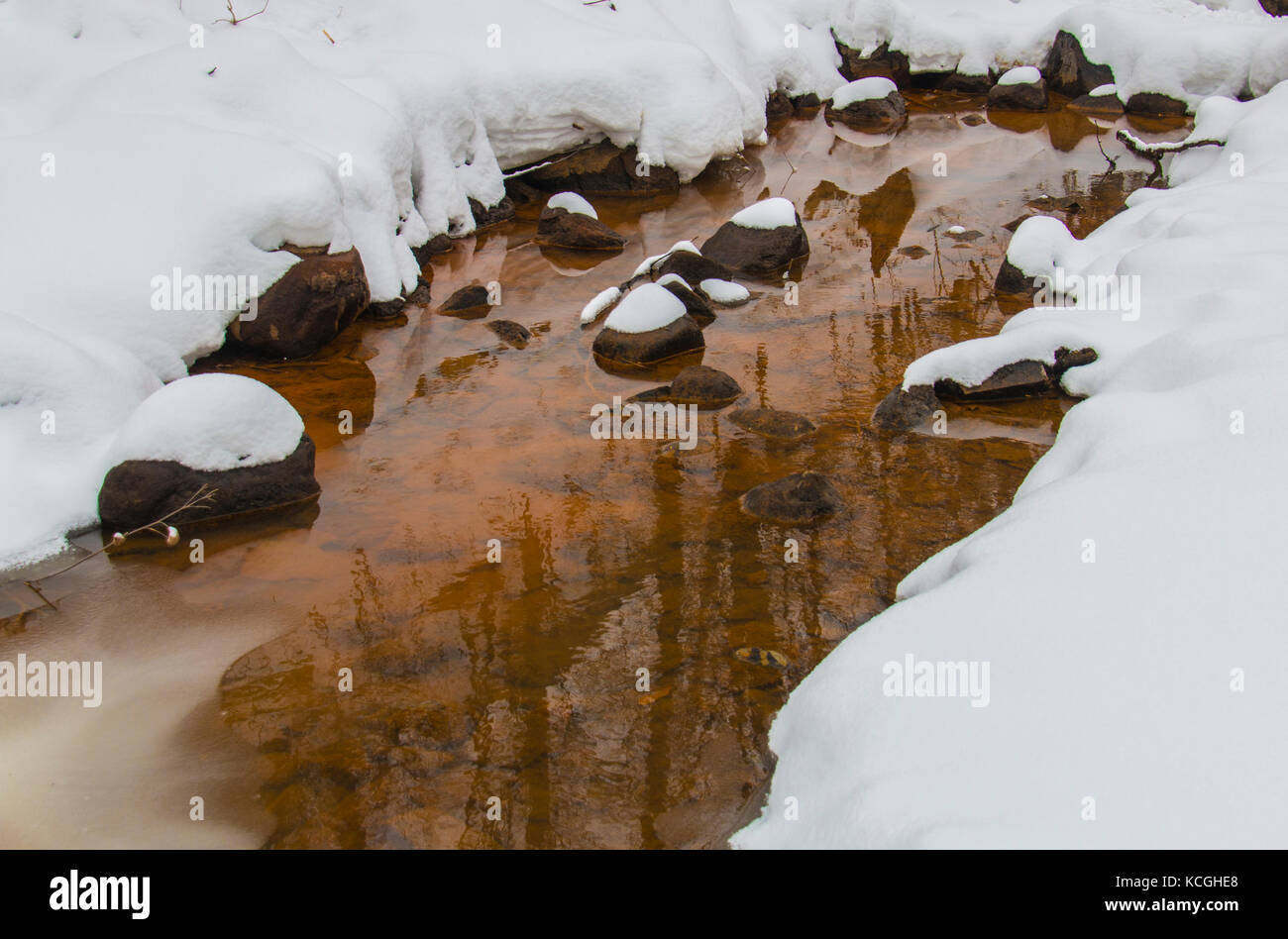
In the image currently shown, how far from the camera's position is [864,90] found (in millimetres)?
15781

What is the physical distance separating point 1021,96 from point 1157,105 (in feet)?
6.42

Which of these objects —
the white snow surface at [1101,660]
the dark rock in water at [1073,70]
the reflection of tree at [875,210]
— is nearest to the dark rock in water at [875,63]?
the dark rock in water at [1073,70]

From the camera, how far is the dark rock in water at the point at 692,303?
8758 mm

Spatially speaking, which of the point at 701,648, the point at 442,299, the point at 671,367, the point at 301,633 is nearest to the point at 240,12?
the point at 442,299

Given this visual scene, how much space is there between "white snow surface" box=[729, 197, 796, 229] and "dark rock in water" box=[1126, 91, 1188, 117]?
9074 mm

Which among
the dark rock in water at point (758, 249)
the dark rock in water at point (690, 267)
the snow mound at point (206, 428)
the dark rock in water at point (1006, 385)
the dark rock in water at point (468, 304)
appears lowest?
the snow mound at point (206, 428)

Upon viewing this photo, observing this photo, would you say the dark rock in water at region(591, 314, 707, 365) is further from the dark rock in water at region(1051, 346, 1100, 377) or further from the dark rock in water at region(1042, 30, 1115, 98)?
the dark rock in water at region(1042, 30, 1115, 98)

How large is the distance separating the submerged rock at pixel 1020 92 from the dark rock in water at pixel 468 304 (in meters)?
10.8

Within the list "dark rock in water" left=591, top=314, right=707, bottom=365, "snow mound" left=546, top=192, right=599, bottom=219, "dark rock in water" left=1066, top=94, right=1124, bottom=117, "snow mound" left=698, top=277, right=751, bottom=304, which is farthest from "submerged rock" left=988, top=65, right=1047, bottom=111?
"dark rock in water" left=591, top=314, right=707, bottom=365

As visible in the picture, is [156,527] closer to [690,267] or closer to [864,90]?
[690,267]

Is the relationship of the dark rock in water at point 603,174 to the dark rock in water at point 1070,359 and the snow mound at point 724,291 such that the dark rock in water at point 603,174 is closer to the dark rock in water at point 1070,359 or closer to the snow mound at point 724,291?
the snow mound at point 724,291

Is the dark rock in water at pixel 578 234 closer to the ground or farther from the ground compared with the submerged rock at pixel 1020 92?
closer to the ground
